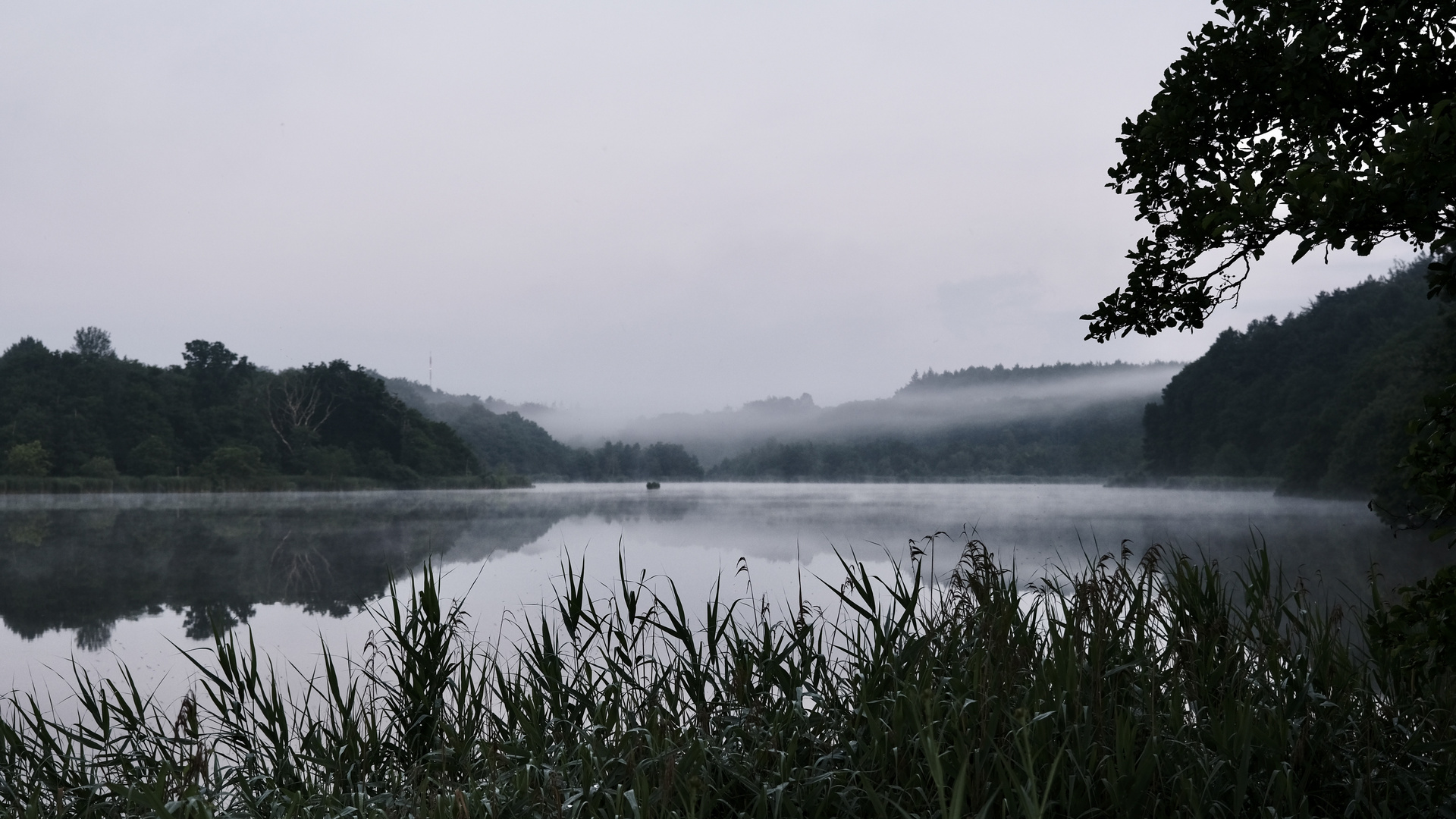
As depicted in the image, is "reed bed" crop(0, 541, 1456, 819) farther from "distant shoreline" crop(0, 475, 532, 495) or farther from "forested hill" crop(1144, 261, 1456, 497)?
"distant shoreline" crop(0, 475, 532, 495)

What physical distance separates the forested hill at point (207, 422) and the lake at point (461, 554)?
876 inches

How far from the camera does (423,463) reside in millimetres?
66938

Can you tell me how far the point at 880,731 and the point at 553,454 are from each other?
109 metres

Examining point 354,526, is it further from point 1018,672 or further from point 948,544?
point 1018,672

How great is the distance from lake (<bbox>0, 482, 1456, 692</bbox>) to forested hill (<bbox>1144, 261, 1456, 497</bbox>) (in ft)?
11.0

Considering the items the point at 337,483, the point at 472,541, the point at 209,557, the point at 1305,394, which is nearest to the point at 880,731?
the point at 209,557

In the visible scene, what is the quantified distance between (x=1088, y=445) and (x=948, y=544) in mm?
62612

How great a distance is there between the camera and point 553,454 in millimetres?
110062

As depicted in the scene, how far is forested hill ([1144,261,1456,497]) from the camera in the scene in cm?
3027

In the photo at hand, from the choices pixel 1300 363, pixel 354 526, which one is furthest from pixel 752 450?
pixel 354 526

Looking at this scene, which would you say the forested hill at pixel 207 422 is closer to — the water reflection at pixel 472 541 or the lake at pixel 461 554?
the water reflection at pixel 472 541

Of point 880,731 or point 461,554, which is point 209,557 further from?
point 880,731

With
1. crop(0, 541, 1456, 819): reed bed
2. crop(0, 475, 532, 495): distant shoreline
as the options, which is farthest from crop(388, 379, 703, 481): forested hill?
crop(0, 541, 1456, 819): reed bed

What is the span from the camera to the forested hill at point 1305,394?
99.3 feet
